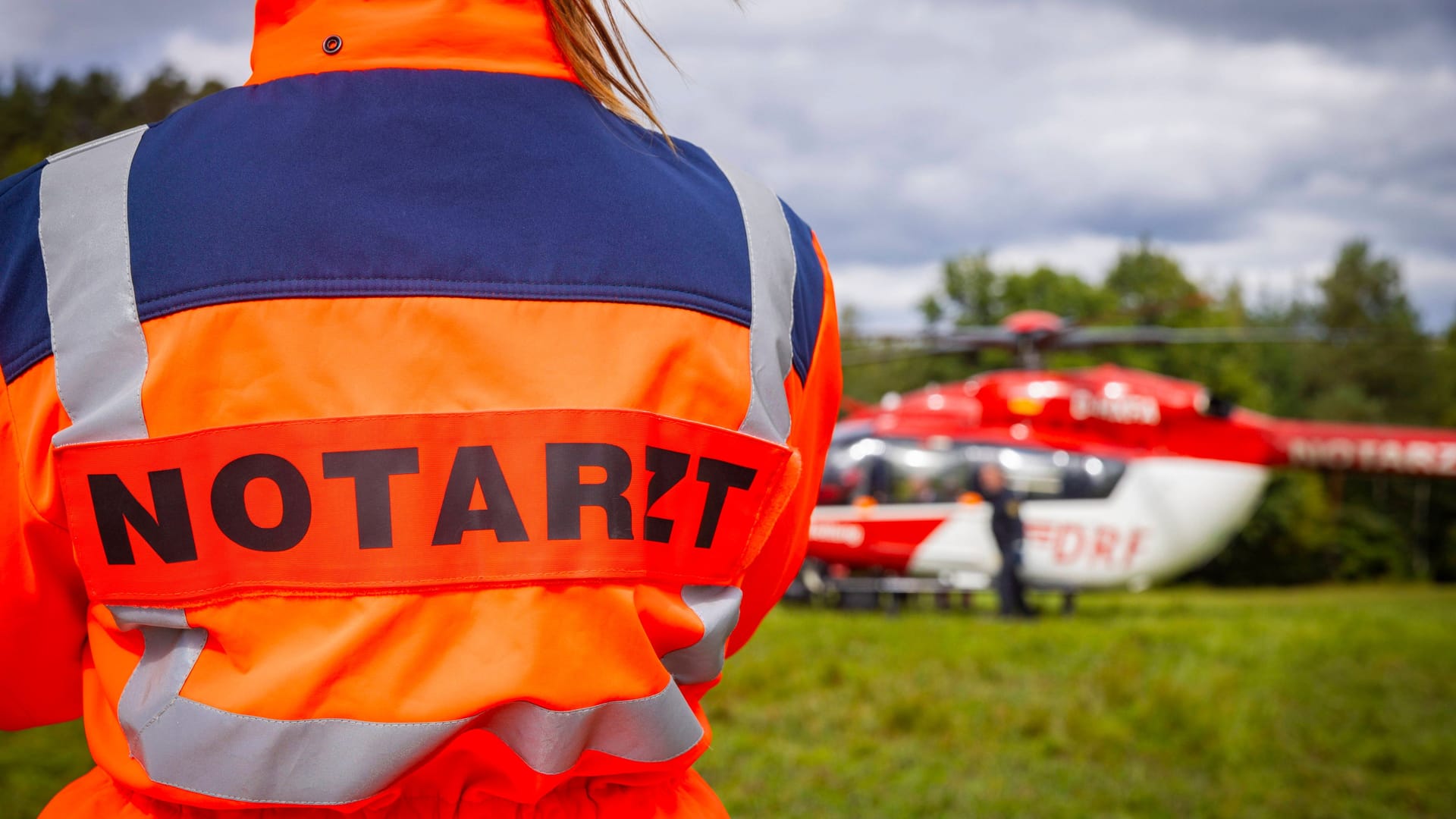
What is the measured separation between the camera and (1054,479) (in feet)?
36.8

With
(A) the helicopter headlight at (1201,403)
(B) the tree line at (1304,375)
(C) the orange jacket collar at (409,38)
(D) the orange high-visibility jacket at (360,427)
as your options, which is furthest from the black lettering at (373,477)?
(B) the tree line at (1304,375)

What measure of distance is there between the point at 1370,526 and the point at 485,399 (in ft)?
139

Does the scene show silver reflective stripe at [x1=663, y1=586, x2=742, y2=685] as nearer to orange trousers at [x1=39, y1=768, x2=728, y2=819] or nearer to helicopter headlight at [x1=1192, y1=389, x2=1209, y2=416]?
orange trousers at [x1=39, y1=768, x2=728, y2=819]

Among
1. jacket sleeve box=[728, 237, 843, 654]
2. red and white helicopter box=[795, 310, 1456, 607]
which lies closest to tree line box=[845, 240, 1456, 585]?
red and white helicopter box=[795, 310, 1456, 607]

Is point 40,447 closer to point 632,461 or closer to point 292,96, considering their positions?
point 292,96

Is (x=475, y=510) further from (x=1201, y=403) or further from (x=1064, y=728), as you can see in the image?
(x=1201, y=403)

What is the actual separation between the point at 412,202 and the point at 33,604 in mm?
534

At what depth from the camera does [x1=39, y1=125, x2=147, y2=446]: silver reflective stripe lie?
945 millimetres

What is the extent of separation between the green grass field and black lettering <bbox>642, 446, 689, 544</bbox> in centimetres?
352

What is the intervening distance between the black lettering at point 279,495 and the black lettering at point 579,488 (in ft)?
0.70

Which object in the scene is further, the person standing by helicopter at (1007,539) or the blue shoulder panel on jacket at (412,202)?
the person standing by helicopter at (1007,539)

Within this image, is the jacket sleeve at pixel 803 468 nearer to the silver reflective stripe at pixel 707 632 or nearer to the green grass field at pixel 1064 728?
the silver reflective stripe at pixel 707 632

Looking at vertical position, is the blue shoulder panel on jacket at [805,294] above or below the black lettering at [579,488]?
above

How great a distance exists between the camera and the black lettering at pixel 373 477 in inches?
37.7
